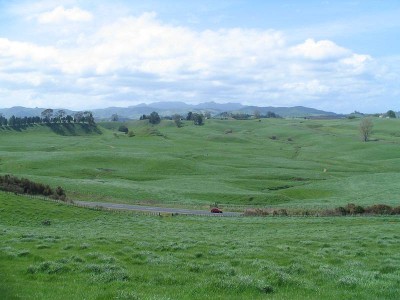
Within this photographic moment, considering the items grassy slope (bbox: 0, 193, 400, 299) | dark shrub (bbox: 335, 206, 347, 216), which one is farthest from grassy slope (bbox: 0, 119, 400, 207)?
grassy slope (bbox: 0, 193, 400, 299)

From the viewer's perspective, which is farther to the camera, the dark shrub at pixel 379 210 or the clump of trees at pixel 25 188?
the clump of trees at pixel 25 188

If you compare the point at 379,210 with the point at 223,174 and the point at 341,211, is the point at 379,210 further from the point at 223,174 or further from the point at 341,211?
the point at 223,174

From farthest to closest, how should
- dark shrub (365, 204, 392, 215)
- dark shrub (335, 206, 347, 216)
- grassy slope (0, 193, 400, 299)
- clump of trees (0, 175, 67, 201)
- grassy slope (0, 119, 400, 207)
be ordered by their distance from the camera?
grassy slope (0, 119, 400, 207) → clump of trees (0, 175, 67, 201) → dark shrub (335, 206, 347, 216) → dark shrub (365, 204, 392, 215) → grassy slope (0, 193, 400, 299)

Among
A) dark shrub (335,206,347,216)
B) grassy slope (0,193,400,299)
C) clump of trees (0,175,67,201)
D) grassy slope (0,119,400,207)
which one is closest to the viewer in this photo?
grassy slope (0,193,400,299)

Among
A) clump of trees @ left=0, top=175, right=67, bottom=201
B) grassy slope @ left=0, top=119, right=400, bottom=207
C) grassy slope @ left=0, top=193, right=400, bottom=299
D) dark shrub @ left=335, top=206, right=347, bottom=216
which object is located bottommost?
grassy slope @ left=0, top=119, right=400, bottom=207

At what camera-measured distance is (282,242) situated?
28922mm

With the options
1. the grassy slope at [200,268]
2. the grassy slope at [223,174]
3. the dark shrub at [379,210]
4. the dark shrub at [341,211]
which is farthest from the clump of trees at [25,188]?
the dark shrub at [379,210]

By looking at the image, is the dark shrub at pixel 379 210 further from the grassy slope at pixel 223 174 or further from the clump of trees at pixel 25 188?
the clump of trees at pixel 25 188

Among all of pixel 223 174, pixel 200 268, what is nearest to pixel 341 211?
pixel 200 268

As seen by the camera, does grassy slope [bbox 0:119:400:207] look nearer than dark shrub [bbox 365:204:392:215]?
No

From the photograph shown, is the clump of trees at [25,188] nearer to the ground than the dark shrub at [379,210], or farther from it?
farther from it

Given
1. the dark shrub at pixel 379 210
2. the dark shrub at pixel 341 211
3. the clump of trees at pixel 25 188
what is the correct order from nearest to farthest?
1. the dark shrub at pixel 379 210
2. the dark shrub at pixel 341 211
3. the clump of trees at pixel 25 188

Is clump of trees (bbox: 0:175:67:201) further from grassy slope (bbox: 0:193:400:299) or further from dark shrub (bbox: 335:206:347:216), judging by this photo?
dark shrub (bbox: 335:206:347:216)

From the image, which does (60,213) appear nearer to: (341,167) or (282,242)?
(282,242)
